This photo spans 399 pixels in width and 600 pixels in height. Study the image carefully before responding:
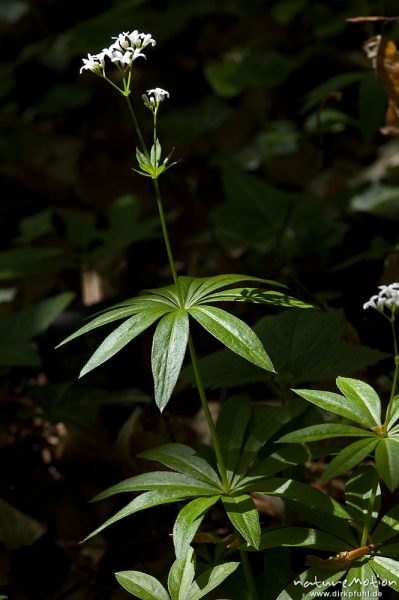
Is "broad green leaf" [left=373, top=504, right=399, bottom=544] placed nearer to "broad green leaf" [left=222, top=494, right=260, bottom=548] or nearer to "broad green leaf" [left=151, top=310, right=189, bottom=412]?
"broad green leaf" [left=222, top=494, right=260, bottom=548]

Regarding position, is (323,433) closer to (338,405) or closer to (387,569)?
(338,405)

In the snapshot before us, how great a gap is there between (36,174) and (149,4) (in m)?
1.61

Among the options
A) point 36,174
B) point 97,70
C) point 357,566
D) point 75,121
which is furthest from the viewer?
point 75,121

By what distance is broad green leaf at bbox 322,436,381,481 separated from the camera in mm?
1357

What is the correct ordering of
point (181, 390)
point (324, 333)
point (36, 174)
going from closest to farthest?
point (324, 333) → point (181, 390) → point (36, 174)

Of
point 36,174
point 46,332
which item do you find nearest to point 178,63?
point 36,174

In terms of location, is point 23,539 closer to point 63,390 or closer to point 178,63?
point 63,390

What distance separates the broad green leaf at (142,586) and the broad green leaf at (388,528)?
438mm

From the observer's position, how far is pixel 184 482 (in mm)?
1581

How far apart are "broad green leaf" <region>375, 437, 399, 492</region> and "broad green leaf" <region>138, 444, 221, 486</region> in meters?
A: 0.40

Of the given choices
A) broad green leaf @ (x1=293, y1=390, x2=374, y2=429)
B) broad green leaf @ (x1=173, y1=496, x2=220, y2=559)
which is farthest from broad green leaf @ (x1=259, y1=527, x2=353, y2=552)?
broad green leaf @ (x1=293, y1=390, x2=374, y2=429)

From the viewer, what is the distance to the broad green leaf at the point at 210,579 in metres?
1.46

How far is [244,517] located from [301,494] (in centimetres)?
13

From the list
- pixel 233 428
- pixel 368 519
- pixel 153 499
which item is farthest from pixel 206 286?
pixel 368 519
